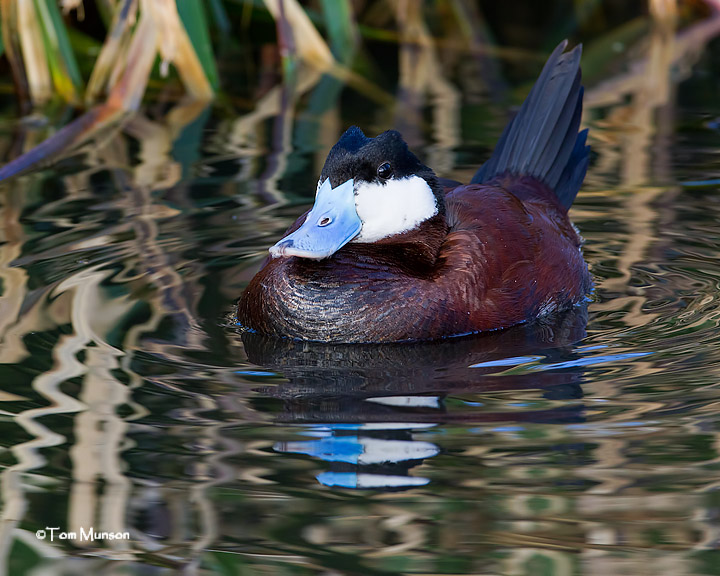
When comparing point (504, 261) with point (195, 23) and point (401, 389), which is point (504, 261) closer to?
point (401, 389)

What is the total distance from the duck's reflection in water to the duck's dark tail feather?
0.88m

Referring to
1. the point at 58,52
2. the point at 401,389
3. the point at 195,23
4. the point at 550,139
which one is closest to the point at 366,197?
the point at 401,389

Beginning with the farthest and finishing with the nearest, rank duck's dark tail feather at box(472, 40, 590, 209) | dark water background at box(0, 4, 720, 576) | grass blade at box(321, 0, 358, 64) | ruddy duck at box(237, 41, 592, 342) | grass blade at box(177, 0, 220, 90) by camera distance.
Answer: grass blade at box(321, 0, 358, 64) < grass blade at box(177, 0, 220, 90) < duck's dark tail feather at box(472, 40, 590, 209) < ruddy duck at box(237, 41, 592, 342) < dark water background at box(0, 4, 720, 576)

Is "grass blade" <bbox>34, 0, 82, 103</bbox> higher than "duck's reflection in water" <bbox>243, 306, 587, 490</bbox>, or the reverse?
"grass blade" <bbox>34, 0, 82, 103</bbox>

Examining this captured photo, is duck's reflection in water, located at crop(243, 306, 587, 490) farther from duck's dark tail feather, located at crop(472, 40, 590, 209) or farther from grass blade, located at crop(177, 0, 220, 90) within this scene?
grass blade, located at crop(177, 0, 220, 90)

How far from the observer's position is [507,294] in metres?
4.32

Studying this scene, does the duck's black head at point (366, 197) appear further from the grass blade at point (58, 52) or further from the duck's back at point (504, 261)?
the grass blade at point (58, 52)

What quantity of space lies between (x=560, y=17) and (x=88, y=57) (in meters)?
4.18

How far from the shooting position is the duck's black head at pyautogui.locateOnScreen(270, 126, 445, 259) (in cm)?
402

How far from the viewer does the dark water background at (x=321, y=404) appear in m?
2.78

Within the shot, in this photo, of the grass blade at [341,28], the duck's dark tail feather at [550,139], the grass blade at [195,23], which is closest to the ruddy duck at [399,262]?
the duck's dark tail feather at [550,139]

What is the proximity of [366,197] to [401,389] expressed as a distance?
0.78 metres

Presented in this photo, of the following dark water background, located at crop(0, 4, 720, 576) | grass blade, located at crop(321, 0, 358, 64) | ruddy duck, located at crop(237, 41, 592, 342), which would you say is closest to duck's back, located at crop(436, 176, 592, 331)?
ruddy duck, located at crop(237, 41, 592, 342)

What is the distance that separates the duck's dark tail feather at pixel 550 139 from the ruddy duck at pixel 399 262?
55cm
